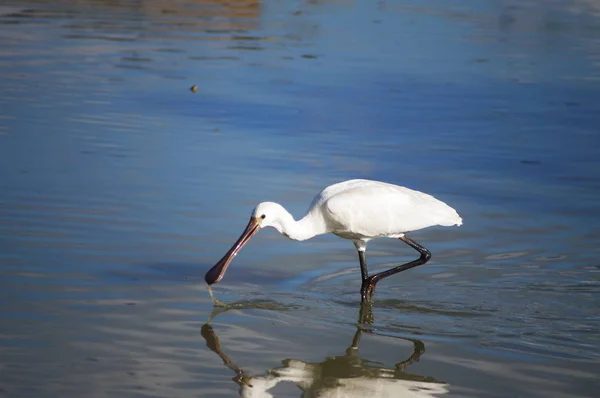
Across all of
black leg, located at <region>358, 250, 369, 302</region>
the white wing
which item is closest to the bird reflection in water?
black leg, located at <region>358, 250, 369, 302</region>

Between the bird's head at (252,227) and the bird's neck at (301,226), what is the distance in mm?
37

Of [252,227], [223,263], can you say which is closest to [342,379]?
[223,263]

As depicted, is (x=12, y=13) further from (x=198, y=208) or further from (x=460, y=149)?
(x=198, y=208)

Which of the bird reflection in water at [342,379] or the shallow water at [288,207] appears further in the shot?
the shallow water at [288,207]

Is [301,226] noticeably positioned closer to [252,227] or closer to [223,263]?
[252,227]

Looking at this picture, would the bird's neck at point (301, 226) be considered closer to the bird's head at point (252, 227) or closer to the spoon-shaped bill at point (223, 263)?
the bird's head at point (252, 227)

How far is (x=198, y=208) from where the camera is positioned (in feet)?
34.6

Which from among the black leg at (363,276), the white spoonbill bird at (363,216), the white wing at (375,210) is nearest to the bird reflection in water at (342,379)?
the black leg at (363,276)

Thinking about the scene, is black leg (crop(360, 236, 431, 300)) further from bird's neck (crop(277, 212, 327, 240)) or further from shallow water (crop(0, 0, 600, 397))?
bird's neck (crop(277, 212, 327, 240))

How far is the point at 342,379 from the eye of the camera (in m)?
6.86

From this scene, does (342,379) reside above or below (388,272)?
below

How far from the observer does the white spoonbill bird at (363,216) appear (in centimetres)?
833

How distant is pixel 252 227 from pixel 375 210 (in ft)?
3.16

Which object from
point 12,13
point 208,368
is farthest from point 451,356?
point 12,13
